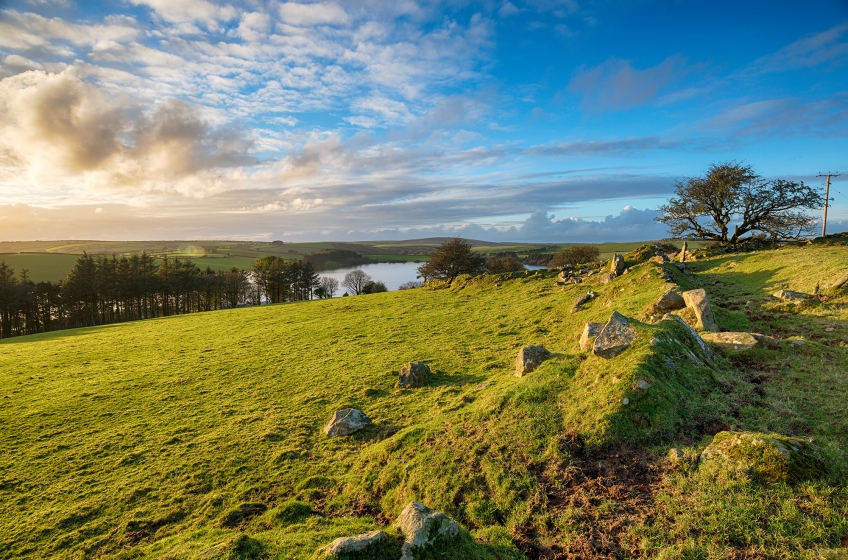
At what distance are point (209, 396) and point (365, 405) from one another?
7.06 metres

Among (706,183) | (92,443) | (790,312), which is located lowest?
(92,443)

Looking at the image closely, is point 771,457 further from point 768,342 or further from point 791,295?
point 791,295

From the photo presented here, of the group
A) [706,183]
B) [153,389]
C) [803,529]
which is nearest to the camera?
[803,529]

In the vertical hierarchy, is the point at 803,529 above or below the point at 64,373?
above

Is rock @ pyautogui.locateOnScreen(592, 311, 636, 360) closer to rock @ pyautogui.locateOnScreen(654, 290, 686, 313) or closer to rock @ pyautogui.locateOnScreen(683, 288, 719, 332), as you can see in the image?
rock @ pyautogui.locateOnScreen(683, 288, 719, 332)

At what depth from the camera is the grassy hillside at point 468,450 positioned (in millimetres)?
4973

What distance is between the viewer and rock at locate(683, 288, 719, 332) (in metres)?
11.0

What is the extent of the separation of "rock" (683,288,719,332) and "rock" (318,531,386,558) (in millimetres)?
11430

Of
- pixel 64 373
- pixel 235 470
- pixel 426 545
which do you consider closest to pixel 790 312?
pixel 426 545

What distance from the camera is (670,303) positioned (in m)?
12.6

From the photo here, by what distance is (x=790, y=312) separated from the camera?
1203 centimetres

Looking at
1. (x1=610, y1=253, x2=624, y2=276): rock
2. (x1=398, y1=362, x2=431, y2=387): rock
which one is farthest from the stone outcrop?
(x1=610, y1=253, x2=624, y2=276): rock

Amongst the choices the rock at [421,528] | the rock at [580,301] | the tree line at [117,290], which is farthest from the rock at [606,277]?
the tree line at [117,290]

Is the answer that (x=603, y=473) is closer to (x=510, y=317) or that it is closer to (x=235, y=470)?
(x=235, y=470)
